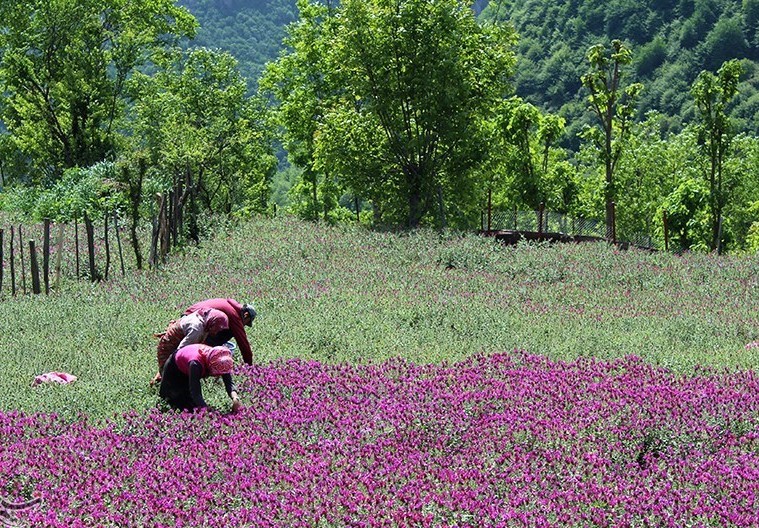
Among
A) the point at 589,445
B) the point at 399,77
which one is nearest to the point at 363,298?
the point at 589,445

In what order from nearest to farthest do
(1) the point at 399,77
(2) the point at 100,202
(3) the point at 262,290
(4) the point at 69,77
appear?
(3) the point at 262,290
(2) the point at 100,202
(1) the point at 399,77
(4) the point at 69,77

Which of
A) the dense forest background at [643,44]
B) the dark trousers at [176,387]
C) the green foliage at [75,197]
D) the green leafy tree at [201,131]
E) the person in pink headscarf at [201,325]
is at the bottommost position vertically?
the dark trousers at [176,387]

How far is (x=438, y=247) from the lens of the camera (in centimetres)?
2538

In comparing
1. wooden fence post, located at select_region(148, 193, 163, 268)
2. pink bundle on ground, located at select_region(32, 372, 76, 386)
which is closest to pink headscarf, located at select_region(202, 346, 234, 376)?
pink bundle on ground, located at select_region(32, 372, 76, 386)

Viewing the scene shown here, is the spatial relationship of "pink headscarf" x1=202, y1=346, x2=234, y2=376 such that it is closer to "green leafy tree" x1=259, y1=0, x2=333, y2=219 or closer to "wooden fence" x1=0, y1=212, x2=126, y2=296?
"wooden fence" x1=0, y1=212, x2=126, y2=296

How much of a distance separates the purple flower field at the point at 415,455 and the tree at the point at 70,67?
3697cm

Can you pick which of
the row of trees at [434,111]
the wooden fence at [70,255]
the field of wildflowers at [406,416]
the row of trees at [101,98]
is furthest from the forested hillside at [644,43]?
the field of wildflowers at [406,416]

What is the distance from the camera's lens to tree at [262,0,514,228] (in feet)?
106

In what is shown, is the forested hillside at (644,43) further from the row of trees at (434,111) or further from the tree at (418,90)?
the tree at (418,90)

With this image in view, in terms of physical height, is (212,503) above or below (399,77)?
below

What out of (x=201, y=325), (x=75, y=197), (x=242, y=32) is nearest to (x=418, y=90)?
(x=75, y=197)

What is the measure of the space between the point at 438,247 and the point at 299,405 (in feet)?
49.2

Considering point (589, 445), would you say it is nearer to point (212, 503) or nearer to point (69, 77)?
point (212, 503)

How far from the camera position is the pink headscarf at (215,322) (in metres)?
10.9
